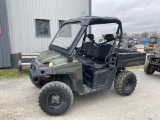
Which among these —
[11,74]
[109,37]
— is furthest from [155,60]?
[11,74]

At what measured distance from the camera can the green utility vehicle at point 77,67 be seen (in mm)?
3477

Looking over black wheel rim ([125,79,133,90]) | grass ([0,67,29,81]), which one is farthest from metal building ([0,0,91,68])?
black wheel rim ([125,79,133,90])

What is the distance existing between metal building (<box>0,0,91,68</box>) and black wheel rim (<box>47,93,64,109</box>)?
490cm

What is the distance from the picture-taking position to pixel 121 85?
4.43 metres

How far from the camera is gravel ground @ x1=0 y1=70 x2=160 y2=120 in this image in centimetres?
352

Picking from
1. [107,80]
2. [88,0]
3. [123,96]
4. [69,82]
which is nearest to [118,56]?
[107,80]

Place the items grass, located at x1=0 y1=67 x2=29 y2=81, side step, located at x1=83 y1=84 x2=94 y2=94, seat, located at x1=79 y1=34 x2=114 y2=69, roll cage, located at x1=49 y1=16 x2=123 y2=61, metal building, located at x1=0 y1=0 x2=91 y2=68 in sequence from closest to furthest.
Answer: roll cage, located at x1=49 y1=16 x2=123 y2=61 < side step, located at x1=83 y1=84 x2=94 y2=94 < seat, located at x1=79 y1=34 x2=114 y2=69 < grass, located at x1=0 y1=67 x2=29 y2=81 < metal building, located at x1=0 y1=0 x2=91 y2=68

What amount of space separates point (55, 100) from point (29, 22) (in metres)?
5.72

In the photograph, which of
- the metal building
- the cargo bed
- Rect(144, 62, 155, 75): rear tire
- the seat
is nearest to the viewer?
the cargo bed

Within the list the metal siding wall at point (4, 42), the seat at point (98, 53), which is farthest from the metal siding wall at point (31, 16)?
the seat at point (98, 53)

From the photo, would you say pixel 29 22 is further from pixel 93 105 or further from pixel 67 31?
pixel 93 105

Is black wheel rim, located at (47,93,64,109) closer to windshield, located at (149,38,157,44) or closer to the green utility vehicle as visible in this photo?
the green utility vehicle

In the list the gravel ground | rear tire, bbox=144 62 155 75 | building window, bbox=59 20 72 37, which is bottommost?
the gravel ground

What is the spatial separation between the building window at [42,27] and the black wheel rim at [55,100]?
5.64m
